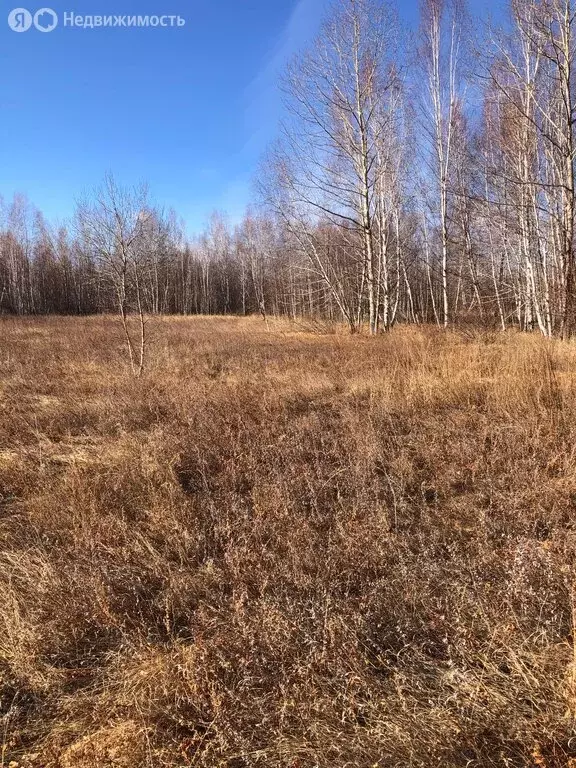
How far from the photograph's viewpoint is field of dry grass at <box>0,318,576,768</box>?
1708mm

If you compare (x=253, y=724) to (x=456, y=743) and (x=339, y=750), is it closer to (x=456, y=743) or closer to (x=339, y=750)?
(x=339, y=750)

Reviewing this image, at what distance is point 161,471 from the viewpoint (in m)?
4.05

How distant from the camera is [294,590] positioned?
252 centimetres

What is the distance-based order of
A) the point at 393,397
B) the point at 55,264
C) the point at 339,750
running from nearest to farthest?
the point at 339,750
the point at 393,397
the point at 55,264

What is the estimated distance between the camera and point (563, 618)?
7.27 feet

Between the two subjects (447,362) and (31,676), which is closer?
(31,676)

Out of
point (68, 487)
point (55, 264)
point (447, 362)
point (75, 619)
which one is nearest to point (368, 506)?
point (75, 619)

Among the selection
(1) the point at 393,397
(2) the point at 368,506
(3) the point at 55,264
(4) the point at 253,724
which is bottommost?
(4) the point at 253,724

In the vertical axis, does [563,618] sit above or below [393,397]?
below

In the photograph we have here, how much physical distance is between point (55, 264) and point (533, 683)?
52.4 meters

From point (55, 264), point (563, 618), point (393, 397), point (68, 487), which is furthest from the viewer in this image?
point (55, 264)

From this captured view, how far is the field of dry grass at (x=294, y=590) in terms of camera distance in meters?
1.71

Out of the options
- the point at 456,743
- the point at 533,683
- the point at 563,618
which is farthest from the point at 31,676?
the point at 563,618

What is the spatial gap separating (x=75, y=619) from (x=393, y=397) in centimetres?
483
